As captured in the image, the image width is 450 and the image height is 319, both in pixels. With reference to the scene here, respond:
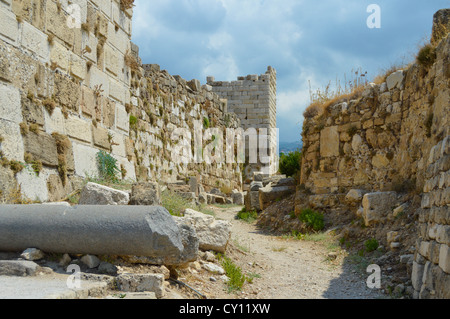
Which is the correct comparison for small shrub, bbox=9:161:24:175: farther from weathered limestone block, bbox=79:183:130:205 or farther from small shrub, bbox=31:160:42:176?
weathered limestone block, bbox=79:183:130:205

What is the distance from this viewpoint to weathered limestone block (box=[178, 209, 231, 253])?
18.9 feet

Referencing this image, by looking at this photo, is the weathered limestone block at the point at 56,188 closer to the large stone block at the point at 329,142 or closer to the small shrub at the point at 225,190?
the large stone block at the point at 329,142

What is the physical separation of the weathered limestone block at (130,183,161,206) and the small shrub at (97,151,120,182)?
1.74 m

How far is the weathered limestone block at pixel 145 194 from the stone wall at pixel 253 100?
50.1 feet

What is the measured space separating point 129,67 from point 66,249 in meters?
5.49

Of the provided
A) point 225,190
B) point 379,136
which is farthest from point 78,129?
point 225,190

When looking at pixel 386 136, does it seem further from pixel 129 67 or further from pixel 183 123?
pixel 183 123

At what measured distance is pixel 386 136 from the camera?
8.34 meters

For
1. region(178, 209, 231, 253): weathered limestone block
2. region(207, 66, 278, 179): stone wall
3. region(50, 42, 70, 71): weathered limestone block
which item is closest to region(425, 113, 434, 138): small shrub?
region(178, 209, 231, 253): weathered limestone block

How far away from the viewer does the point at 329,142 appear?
31.1ft

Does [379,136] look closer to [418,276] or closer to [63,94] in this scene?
[418,276]

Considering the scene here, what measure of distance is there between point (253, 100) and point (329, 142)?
1188cm
